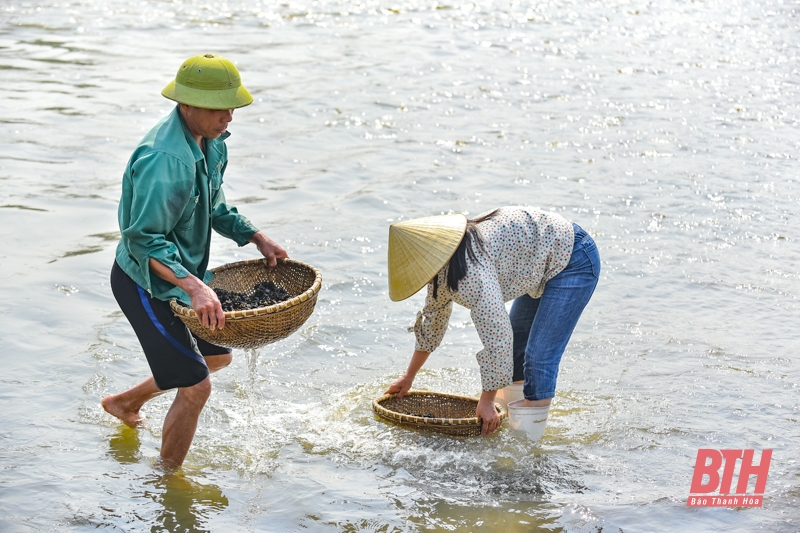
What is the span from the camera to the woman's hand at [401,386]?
16.4 ft

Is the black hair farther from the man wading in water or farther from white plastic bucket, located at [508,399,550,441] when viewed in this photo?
the man wading in water

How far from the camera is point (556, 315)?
14.8ft

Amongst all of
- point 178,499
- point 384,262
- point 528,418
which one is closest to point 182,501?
point 178,499

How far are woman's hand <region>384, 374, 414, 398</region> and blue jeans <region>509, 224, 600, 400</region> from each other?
0.66 meters

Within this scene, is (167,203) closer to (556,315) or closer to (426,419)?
(426,419)

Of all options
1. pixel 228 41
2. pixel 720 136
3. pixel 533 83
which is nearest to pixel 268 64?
pixel 228 41

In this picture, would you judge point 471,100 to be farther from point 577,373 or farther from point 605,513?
point 605,513

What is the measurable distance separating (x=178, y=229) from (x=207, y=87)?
626 mm

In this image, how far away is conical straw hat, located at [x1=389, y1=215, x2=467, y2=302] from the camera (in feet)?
13.2

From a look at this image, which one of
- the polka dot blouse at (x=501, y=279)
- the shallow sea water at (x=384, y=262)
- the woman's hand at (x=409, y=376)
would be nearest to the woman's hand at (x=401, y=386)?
the woman's hand at (x=409, y=376)

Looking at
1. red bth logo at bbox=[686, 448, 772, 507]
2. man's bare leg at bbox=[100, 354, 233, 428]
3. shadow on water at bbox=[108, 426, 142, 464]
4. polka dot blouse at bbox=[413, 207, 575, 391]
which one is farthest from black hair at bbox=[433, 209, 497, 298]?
shadow on water at bbox=[108, 426, 142, 464]

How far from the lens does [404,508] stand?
4391 mm

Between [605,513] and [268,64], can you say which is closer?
[605,513]

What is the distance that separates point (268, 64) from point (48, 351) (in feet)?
27.4
